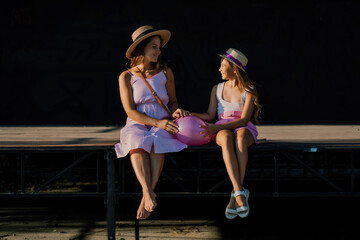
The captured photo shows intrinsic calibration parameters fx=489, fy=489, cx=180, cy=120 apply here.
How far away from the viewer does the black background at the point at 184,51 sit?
28.8 ft

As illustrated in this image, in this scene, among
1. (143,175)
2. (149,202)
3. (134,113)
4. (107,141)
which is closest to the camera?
(149,202)

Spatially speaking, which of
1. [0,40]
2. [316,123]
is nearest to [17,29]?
[0,40]

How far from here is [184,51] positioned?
8.81 m

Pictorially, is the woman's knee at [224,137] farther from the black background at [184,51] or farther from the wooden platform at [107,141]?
the black background at [184,51]

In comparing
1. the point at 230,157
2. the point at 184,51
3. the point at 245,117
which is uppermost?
the point at 184,51

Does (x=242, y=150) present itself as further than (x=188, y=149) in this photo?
No

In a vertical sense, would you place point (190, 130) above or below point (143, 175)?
above

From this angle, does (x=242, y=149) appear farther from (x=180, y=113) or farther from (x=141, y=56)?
(x=141, y=56)

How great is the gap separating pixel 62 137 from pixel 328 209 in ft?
13.0

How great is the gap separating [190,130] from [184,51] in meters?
4.27

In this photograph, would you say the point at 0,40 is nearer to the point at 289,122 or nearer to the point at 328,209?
the point at 289,122

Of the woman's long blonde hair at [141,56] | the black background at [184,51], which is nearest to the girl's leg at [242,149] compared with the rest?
the woman's long blonde hair at [141,56]

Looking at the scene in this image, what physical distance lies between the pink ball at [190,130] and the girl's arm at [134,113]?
0.08 m

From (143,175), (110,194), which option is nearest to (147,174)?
(143,175)
